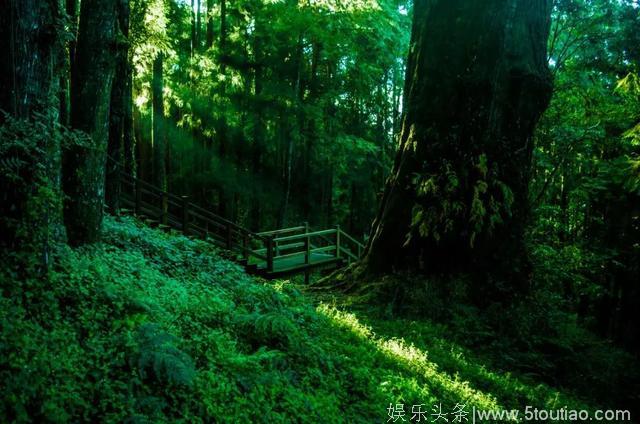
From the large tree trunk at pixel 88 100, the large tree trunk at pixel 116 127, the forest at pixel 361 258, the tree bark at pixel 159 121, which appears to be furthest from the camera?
the tree bark at pixel 159 121

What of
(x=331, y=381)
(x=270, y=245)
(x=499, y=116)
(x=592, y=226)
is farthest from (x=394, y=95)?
(x=331, y=381)

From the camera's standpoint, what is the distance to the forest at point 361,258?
4262 mm

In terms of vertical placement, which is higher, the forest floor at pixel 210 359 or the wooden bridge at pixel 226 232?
the forest floor at pixel 210 359

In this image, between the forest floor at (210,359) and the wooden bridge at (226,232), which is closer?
the forest floor at (210,359)

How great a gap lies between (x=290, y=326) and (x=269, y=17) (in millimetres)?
18897

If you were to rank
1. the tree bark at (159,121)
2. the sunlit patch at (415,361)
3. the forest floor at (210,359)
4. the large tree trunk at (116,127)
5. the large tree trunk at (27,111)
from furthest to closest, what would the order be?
the tree bark at (159,121), the large tree trunk at (116,127), the sunlit patch at (415,361), the large tree trunk at (27,111), the forest floor at (210,359)

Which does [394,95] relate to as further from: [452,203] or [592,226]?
[452,203]

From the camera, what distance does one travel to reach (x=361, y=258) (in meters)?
10.9

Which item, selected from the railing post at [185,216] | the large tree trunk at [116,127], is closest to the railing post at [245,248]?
→ the railing post at [185,216]

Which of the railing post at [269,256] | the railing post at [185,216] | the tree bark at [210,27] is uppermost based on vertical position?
the tree bark at [210,27]

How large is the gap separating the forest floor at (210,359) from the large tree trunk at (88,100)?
2.49 feet

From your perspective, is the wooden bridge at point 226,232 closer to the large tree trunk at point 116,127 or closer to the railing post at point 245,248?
the railing post at point 245,248

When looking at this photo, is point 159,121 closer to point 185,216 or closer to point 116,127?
point 116,127

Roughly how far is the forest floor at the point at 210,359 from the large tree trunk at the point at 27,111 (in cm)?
50
